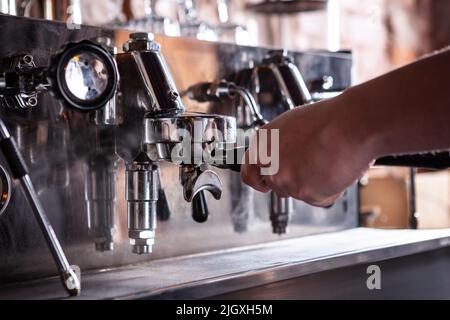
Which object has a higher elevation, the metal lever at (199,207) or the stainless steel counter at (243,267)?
the metal lever at (199,207)

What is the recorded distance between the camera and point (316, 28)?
2.27 m

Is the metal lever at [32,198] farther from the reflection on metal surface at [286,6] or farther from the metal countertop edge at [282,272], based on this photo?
the reflection on metal surface at [286,6]

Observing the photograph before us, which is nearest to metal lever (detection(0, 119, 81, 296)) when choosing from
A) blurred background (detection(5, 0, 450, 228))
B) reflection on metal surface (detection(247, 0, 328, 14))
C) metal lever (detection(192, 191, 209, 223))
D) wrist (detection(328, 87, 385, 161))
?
metal lever (detection(192, 191, 209, 223))

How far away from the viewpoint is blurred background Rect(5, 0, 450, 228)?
53.6 inches

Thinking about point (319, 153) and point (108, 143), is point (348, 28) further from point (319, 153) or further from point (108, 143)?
point (319, 153)

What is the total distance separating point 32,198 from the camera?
54cm

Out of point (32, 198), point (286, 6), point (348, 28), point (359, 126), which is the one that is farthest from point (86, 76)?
point (348, 28)

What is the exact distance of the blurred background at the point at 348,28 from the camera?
136 centimetres

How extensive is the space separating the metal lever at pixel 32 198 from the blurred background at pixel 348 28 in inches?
15.0

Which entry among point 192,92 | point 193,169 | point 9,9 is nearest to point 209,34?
point 192,92

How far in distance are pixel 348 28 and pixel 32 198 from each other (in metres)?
Answer: 2.01

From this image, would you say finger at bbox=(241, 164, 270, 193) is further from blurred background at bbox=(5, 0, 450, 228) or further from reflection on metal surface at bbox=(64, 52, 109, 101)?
blurred background at bbox=(5, 0, 450, 228)

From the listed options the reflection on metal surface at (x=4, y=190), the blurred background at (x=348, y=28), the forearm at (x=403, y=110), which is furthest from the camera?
the blurred background at (x=348, y=28)

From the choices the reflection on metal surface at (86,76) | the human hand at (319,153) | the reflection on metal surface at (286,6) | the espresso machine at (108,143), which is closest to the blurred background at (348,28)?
the reflection on metal surface at (286,6)
